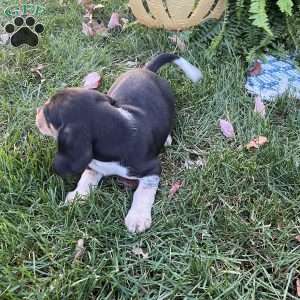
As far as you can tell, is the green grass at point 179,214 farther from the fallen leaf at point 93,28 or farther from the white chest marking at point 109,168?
the fallen leaf at point 93,28

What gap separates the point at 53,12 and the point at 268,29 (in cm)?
223

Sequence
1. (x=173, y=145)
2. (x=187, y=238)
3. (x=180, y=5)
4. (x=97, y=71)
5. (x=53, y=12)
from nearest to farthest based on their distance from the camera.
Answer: (x=187, y=238) < (x=173, y=145) < (x=97, y=71) < (x=180, y=5) < (x=53, y=12)

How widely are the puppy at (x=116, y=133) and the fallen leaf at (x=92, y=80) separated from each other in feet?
1.98

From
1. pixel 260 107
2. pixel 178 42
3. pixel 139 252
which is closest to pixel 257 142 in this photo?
pixel 260 107

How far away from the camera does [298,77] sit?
4.20 meters

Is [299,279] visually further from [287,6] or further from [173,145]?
[287,6]

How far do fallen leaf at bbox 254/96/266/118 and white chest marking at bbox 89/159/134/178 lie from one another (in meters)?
1.27

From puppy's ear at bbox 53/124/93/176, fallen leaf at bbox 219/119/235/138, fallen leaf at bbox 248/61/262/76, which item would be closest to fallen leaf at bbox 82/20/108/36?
fallen leaf at bbox 248/61/262/76

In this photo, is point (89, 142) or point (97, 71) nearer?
point (89, 142)

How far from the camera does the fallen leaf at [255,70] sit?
13.9 ft

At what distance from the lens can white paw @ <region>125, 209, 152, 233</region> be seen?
2.98m

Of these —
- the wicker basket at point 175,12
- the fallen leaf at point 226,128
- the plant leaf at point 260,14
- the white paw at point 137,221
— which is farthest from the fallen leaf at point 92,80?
the white paw at point 137,221

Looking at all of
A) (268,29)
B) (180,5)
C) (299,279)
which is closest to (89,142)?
(299,279)

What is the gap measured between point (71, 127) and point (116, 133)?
0.92 ft
